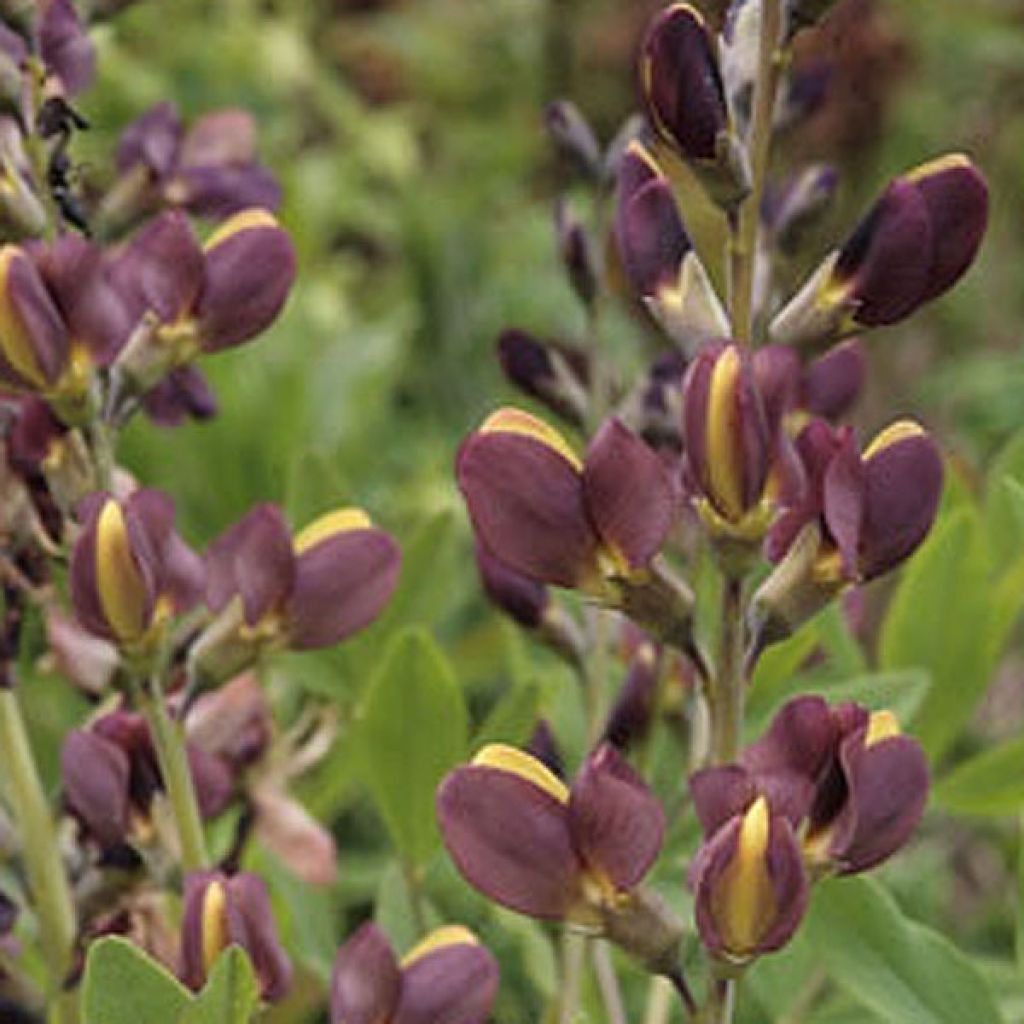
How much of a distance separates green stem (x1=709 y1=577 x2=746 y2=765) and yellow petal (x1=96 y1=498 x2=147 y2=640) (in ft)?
0.68

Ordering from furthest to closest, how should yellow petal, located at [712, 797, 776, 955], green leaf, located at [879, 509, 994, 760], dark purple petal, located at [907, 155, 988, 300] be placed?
green leaf, located at [879, 509, 994, 760] → dark purple petal, located at [907, 155, 988, 300] → yellow petal, located at [712, 797, 776, 955]

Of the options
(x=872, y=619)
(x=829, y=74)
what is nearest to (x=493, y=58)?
(x=872, y=619)

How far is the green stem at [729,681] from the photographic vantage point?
79 centimetres

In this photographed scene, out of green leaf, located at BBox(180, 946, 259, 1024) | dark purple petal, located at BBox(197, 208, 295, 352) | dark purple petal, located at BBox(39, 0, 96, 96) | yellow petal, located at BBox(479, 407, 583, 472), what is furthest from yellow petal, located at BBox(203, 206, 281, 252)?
green leaf, located at BBox(180, 946, 259, 1024)

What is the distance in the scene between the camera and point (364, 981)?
810 mm

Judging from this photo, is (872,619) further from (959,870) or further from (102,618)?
(102,618)

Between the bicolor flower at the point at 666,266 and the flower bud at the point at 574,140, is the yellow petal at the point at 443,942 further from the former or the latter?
the flower bud at the point at 574,140

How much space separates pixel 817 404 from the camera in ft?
3.59

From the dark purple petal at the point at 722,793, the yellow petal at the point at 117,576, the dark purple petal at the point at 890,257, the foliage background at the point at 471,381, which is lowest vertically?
the foliage background at the point at 471,381

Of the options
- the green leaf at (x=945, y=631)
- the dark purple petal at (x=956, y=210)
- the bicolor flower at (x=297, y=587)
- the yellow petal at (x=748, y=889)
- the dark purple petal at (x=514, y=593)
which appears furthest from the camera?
the green leaf at (x=945, y=631)

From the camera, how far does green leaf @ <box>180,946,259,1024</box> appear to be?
29.5 inches

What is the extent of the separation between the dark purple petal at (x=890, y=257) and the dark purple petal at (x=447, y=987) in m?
0.24

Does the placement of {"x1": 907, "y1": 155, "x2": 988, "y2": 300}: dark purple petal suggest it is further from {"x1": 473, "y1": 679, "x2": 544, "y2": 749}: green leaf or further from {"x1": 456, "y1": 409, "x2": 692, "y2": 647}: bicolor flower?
{"x1": 473, "y1": 679, "x2": 544, "y2": 749}: green leaf

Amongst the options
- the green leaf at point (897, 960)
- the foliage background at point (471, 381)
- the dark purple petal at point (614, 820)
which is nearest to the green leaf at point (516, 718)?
the foliage background at point (471, 381)
